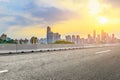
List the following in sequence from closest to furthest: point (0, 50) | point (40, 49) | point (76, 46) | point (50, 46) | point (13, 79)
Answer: point (13, 79), point (0, 50), point (40, 49), point (50, 46), point (76, 46)

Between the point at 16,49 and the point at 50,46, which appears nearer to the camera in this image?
the point at 16,49

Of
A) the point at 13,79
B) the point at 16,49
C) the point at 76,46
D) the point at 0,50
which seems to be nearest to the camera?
the point at 13,79

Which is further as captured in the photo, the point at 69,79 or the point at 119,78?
the point at 119,78

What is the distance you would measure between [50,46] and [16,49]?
826cm

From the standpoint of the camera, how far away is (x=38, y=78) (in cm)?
811

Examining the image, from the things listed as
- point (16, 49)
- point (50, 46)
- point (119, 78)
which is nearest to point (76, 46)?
point (50, 46)

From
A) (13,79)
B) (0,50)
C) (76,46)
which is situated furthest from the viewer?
(76,46)

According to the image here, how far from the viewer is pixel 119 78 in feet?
28.3

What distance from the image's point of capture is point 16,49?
1107 inches

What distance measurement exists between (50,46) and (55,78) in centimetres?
2749

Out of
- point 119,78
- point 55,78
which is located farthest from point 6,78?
point 119,78

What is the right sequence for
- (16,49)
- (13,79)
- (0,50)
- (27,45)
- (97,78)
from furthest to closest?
(27,45)
(16,49)
(0,50)
(97,78)
(13,79)

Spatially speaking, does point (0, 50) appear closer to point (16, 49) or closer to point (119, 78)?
point (16, 49)

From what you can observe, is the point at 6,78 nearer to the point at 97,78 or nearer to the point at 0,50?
the point at 97,78
